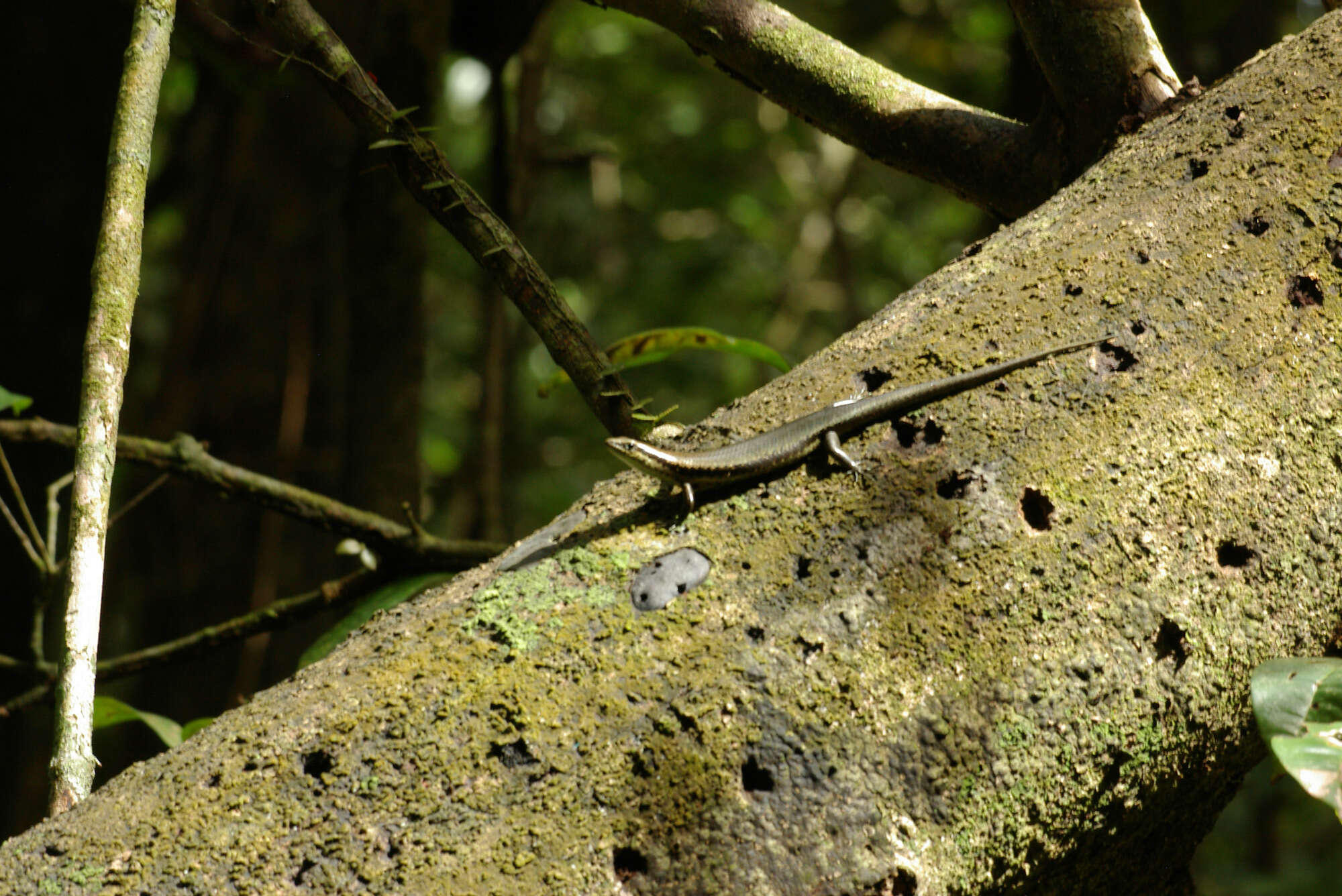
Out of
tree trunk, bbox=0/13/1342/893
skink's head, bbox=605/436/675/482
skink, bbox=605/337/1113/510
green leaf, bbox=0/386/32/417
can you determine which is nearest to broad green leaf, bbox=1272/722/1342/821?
tree trunk, bbox=0/13/1342/893

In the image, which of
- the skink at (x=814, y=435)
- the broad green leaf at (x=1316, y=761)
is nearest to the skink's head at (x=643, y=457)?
the skink at (x=814, y=435)

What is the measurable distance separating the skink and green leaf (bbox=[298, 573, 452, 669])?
42.5 inches

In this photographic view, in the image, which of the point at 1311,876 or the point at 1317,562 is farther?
the point at 1311,876

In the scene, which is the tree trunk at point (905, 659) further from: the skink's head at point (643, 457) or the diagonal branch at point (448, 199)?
the diagonal branch at point (448, 199)

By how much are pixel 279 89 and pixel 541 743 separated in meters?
4.78

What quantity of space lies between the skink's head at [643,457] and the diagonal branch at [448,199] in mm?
214

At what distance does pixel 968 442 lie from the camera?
169cm

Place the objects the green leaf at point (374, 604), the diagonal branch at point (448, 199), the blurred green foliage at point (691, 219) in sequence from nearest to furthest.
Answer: the diagonal branch at point (448, 199), the green leaf at point (374, 604), the blurred green foliage at point (691, 219)

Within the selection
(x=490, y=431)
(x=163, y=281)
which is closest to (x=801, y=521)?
(x=490, y=431)

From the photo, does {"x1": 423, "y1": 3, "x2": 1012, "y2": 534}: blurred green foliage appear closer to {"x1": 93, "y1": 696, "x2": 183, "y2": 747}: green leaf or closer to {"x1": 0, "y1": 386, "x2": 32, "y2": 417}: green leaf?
{"x1": 93, "y1": 696, "x2": 183, "y2": 747}: green leaf

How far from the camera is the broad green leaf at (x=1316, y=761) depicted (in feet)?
4.46

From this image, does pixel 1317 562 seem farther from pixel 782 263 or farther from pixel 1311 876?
pixel 782 263

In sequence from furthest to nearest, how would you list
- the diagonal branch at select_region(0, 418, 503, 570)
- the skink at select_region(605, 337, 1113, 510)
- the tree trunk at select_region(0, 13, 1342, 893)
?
the diagonal branch at select_region(0, 418, 503, 570), the skink at select_region(605, 337, 1113, 510), the tree trunk at select_region(0, 13, 1342, 893)

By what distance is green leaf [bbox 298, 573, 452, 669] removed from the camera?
2.67 m
